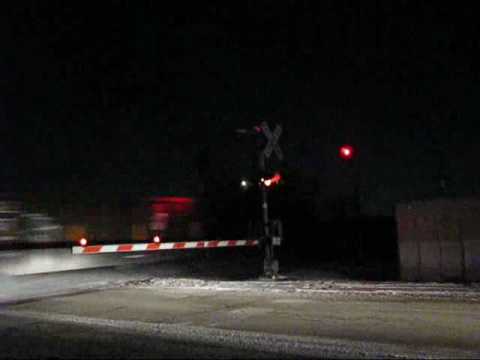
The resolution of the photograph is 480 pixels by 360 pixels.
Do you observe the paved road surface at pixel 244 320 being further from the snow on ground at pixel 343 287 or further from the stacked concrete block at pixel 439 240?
the stacked concrete block at pixel 439 240

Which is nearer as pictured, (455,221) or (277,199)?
(455,221)

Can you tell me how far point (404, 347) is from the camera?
8758 mm

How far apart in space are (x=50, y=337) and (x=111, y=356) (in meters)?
2.20

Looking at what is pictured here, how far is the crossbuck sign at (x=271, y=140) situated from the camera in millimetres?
19438

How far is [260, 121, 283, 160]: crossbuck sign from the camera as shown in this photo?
765 inches

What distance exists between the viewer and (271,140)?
64.1 ft

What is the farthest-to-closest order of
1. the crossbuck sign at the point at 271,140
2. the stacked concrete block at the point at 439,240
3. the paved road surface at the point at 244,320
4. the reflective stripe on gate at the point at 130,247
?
the reflective stripe on gate at the point at 130,247, the crossbuck sign at the point at 271,140, the stacked concrete block at the point at 439,240, the paved road surface at the point at 244,320

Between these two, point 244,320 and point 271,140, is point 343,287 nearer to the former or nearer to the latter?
point 244,320

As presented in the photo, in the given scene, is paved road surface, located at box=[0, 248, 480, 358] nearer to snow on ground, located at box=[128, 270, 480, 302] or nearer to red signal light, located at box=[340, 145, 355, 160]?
snow on ground, located at box=[128, 270, 480, 302]

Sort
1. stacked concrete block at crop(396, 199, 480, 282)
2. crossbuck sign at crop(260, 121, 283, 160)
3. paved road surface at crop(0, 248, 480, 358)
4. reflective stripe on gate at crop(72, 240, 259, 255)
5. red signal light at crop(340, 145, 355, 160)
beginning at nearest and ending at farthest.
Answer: paved road surface at crop(0, 248, 480, 358) < stacked concrete block at crop(396, 199, 480, 282) < red signal light at crop(340, 145, 355, 160) < crossbuck sign at crop(260, 121, 283, 160) < reflective stripe on gate at crop(72, 240, 259, 255)

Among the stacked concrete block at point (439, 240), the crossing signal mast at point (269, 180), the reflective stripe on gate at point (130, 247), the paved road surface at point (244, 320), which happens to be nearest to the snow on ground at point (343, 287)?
the paved road surface at point (244, 320)

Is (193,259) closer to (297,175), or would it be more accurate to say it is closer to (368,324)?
(368,324)

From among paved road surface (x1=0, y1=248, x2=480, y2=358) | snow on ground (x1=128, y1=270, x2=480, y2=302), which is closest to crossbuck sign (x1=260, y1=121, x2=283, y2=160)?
snow on ground (x1=128, y1=270, x2=480, y2=302)

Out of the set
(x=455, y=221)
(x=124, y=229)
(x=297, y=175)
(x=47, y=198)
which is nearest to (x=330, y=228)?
(x=124, y=229)
